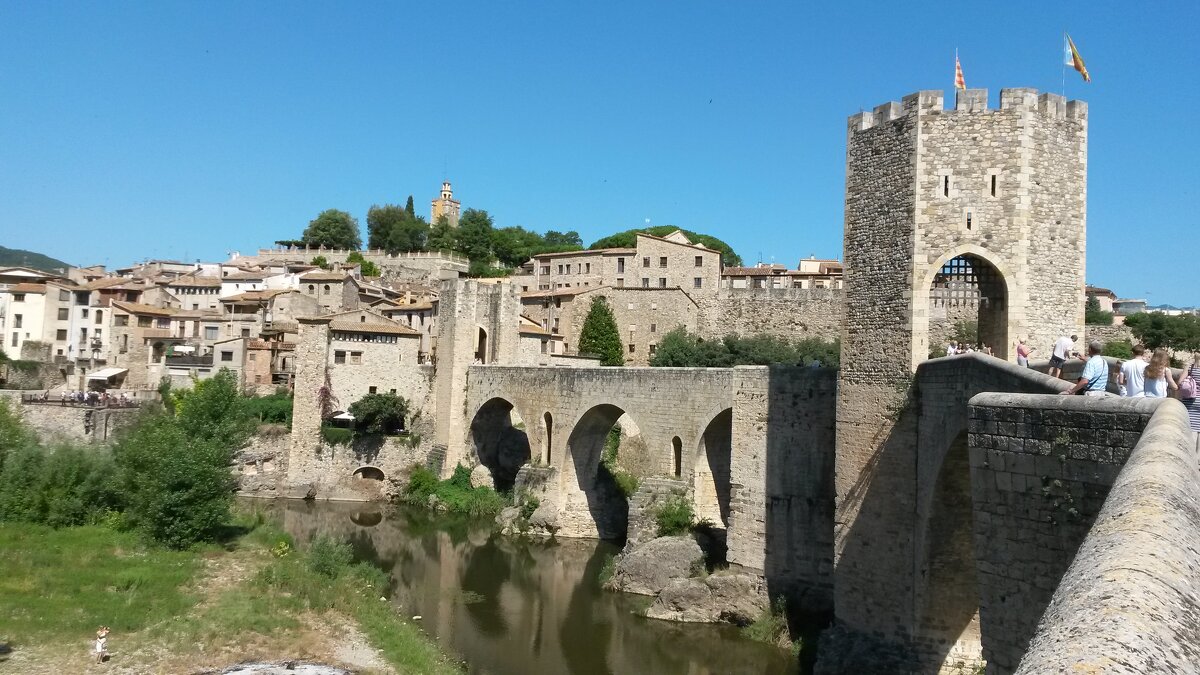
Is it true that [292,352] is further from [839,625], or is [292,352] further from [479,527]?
[839,625]

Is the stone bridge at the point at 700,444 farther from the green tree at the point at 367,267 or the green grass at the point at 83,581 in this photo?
the green tree at the point at 367,267

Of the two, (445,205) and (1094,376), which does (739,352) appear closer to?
(1094,376)

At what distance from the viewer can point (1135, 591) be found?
112 inches

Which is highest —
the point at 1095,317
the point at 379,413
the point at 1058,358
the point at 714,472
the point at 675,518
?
the point at 1095,317

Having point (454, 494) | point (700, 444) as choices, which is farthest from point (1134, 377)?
point (454, 494)

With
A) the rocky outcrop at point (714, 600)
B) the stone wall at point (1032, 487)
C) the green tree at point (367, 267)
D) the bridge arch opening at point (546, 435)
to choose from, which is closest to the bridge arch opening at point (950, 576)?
the stone wall at point (1032, 487)

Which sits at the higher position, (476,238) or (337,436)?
(476,238)

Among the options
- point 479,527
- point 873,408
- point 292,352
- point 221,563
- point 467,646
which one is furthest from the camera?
point 292,352

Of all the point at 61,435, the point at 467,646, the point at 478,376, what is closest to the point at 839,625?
the point at 467,646

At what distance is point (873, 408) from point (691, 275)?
36.2 metres

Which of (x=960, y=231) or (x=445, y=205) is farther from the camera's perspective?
(x=445, y=205)

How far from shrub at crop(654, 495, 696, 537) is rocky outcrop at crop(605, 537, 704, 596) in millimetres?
335

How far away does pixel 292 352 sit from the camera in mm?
44281

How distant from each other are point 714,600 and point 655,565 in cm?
261
